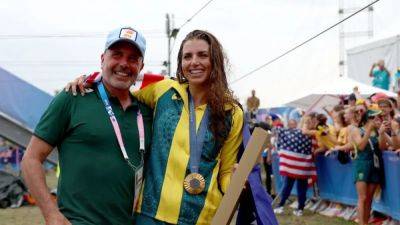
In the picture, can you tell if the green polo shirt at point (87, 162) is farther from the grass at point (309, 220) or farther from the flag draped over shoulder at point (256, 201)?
the grass at point (309, 220)

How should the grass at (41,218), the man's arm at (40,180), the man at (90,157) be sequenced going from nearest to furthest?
1. the man's arm at (40,180)
2. the man at (90,157)
3. the grass at (41,218)

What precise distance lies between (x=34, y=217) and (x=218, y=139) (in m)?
8.81

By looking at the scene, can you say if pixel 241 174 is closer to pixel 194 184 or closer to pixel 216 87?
pixel 194 184

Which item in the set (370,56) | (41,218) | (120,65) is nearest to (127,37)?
(120,65)

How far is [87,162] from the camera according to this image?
2.77m

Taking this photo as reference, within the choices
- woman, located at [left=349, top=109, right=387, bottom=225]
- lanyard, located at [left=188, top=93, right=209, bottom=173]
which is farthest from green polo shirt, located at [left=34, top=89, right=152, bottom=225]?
woman, located at [left=349, top=109, right=387, bottom=225]

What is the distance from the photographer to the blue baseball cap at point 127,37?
2936 millimetres

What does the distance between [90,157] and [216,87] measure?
762 mm

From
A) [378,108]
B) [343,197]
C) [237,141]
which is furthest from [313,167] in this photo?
[237,141]

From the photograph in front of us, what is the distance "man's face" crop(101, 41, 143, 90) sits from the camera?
116 inches

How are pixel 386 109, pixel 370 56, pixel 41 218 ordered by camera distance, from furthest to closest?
pixel 370 56
pixel 41 218
pixel 386 109

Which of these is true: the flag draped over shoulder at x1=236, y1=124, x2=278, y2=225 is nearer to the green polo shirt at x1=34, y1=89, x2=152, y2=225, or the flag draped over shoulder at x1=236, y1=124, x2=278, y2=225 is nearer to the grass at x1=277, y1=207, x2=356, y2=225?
the green polo shirt at x1=34, y1=89, x2=152, y2=225

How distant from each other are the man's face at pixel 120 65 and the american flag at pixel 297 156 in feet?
26.0

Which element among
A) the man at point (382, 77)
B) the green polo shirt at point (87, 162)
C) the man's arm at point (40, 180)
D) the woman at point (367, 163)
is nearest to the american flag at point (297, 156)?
the woman at point (367, 163)
